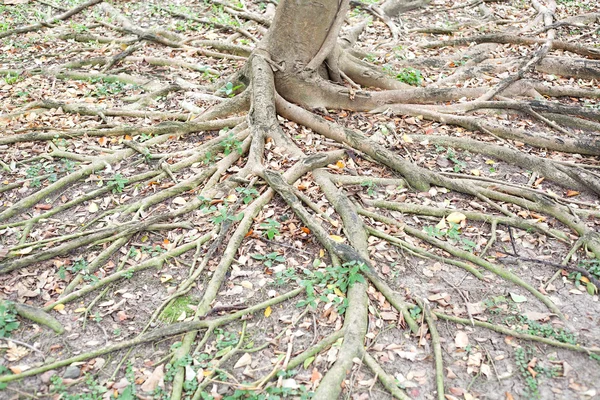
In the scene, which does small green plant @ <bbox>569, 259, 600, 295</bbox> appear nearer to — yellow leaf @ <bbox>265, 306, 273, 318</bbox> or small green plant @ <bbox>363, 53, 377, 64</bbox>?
yellow leaf @ <bbox>265, 306, 273, 318</bbox>

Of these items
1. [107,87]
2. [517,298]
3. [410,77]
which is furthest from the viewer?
[107,87]

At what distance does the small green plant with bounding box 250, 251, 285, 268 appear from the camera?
12.6 ft

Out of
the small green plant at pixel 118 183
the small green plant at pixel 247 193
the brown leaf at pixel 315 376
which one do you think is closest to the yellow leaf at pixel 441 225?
the small green plant at pixel 247 193

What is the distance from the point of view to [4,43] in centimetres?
775

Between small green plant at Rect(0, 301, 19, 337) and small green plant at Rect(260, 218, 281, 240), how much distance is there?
193 cm

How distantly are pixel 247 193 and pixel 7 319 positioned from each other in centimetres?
206

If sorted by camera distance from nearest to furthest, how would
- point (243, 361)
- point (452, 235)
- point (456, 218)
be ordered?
point (243, 361)
point (452, 235)
point (456, 218)

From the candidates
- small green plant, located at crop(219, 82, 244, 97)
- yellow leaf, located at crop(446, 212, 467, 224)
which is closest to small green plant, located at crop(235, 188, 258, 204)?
yellow leaf, located at crop(446, 212, 467, 224)

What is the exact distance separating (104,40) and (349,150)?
495cm

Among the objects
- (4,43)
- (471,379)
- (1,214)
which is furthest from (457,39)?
(4,43)

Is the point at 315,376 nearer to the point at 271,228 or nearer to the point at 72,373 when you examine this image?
the point at 271,228

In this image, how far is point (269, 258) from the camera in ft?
12.7

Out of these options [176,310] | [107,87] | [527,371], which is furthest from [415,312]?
[107,87]

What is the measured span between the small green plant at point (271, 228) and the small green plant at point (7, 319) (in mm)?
1926
